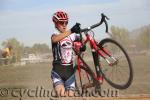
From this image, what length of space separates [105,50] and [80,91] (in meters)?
1.02

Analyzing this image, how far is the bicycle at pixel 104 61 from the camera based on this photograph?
27.1 ft

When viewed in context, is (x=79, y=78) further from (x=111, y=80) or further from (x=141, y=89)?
(x=141, y=89)

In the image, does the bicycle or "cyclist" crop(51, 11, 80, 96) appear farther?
the bicycle

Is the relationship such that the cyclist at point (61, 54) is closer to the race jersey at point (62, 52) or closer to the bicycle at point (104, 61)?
the race jersey at point (62, 52)

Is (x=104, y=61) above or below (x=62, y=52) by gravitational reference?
below

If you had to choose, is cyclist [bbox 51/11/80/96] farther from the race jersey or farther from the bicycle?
the bicycle

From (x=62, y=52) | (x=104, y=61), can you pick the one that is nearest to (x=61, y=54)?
(x=62, y=52)

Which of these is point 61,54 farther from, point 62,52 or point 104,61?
point 104,61

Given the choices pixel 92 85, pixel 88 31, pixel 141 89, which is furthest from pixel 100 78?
pixel 141 89

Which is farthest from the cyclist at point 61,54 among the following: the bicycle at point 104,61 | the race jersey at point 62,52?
the bicycle at point 104,61

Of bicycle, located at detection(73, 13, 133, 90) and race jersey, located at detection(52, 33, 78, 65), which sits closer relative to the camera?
race jersey, located at detection(52, 33, 78, 65)

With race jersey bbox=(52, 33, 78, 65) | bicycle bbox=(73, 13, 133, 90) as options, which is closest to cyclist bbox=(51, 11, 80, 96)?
race jersey bbox=(52, 33, 78, 65)

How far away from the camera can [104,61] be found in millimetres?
8422

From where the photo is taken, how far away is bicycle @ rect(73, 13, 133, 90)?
827 cm
